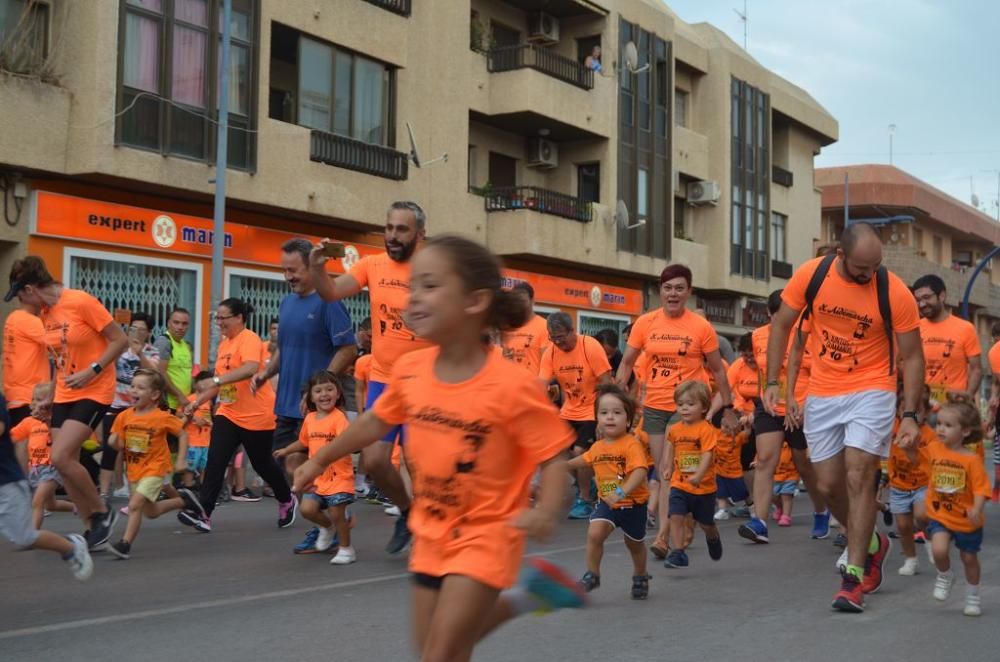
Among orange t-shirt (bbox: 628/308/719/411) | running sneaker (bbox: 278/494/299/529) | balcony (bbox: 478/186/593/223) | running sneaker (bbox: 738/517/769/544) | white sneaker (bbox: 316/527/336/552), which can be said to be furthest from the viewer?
balcony (bbox: 478/186/593/223)

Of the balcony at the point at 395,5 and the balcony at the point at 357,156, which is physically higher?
the balcony at the point at 395,5

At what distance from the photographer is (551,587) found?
156 inches

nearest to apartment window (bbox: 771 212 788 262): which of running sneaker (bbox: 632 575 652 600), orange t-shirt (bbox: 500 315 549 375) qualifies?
orange t-shirt (bbox: 500 315 549 375)

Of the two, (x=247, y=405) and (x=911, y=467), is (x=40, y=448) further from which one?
(x=911, y=467)

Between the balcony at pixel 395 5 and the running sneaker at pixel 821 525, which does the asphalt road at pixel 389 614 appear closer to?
the running sneaker at pixel 821 525

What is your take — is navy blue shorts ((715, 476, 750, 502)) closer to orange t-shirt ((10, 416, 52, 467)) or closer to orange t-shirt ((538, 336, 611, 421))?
orange t-shirt ((538, 336, 611, 421))

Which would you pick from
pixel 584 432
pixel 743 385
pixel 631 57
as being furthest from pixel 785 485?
pixel 631 57

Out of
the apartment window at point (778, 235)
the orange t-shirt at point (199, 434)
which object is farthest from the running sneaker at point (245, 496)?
the apartment window at point (778, 235)

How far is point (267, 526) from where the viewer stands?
11992mm

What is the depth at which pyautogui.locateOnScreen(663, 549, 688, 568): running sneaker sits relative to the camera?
9.16 metres

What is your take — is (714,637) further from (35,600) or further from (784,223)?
(784,223)

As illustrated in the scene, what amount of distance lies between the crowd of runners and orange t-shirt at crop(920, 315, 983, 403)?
0.7 inches

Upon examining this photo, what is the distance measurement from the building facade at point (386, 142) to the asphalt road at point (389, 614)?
10898 mm

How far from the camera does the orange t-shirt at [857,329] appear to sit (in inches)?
302
